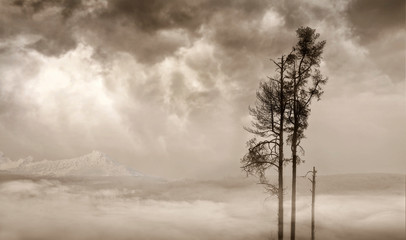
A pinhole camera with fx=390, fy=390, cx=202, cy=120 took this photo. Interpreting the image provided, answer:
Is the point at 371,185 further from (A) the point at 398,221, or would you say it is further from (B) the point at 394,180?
(A) the point at 398,221

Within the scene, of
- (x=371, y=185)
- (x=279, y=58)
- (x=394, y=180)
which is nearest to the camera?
(x=279, y=58)

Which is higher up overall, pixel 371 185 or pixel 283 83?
pixel 371 185

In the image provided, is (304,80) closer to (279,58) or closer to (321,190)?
(279,58)

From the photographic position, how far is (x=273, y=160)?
21.7 m

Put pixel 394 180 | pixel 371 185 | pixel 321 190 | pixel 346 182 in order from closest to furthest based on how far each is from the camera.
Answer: pixel 394 180
pixel 371 185
pixel 346 182
pixel 321 190

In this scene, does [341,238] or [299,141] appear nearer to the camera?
[299,141]

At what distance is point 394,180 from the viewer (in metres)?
93.8

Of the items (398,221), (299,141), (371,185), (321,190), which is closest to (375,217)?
(398,221)

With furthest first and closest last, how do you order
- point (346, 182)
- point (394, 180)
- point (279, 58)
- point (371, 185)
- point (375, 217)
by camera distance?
point (375, 217) → point (346, 182) → point (371, 185) → point (394, 180) → point (279, 58)

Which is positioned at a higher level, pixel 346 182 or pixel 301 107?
pixel 346 182

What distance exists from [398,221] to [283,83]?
189051 mm

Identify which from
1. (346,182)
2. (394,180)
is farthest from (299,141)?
(346,182)

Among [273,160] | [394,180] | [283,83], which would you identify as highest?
[394,180]

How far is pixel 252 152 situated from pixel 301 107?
370 centimetres
